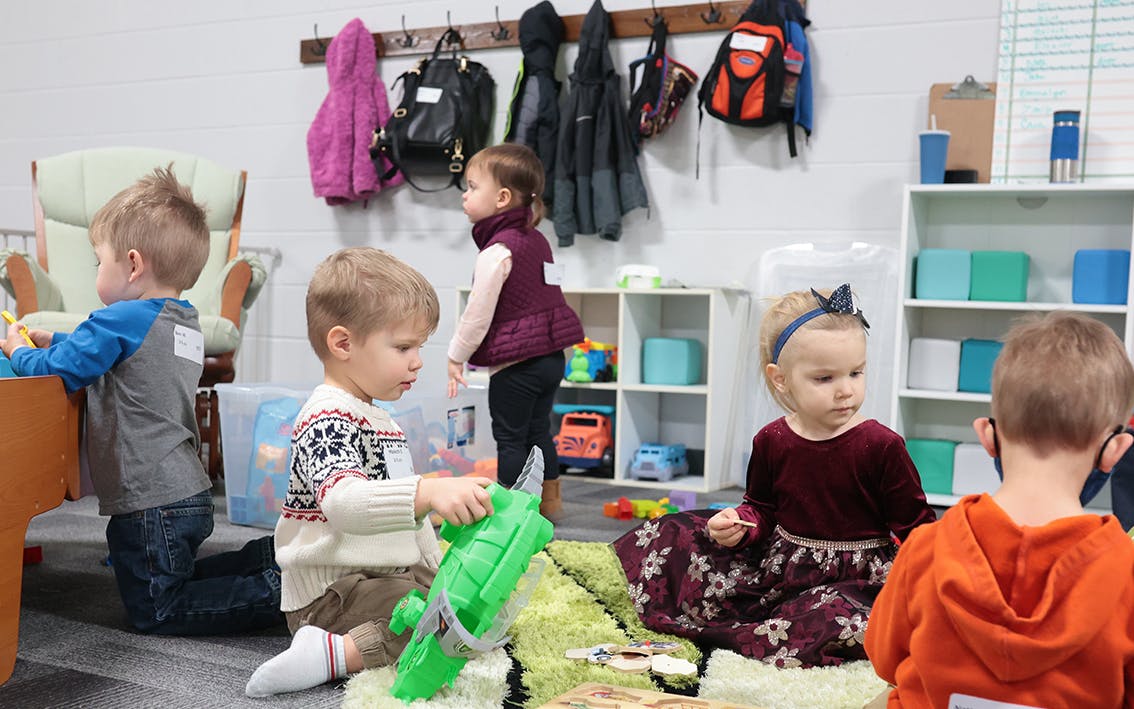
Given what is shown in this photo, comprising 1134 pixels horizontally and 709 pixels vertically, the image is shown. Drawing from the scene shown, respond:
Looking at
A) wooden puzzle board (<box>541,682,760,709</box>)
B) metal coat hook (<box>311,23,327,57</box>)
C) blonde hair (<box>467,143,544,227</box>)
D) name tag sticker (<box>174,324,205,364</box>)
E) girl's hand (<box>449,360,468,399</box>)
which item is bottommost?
wooden puzzle board (<box>541,682,760,709</box>)

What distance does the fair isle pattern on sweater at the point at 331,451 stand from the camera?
1.62m

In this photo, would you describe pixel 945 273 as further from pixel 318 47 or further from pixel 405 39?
pixel 318 47

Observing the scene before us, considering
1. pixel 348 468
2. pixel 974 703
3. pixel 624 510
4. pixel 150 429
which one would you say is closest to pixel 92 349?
pixel 150 429

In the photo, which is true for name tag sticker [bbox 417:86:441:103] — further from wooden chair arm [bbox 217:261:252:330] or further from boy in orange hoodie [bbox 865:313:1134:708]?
boy in orange hoodie [bbox 865:313:1134:708]

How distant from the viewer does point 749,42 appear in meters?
3.76

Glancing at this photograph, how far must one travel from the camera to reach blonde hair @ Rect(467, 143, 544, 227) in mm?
2900

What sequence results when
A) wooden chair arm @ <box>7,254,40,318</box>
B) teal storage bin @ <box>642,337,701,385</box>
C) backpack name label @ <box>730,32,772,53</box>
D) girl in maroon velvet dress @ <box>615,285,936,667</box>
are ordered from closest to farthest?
girl in maroon velvet dress @ <box>615,285,936,667</box> → wooden chair arm @ <box>7,254,40,318</box> → backpack name label @ <box>730,32,772,53</box> → teal storage bin @ <box>642,337,701,385</box>

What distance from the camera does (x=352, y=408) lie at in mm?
1690

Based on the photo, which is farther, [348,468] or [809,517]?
[809,517]

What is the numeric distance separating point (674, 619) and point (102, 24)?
15.6 ft

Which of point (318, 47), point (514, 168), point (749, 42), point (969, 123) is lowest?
point (514, 168)

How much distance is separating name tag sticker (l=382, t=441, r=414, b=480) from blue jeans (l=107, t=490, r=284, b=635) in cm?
46

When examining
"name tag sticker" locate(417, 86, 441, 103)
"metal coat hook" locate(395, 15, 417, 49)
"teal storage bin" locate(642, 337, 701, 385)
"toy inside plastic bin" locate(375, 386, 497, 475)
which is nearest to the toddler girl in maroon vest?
"toy inside plastic bin" locate(375, 386, 497, 475)

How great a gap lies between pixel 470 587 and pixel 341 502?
0.25m
